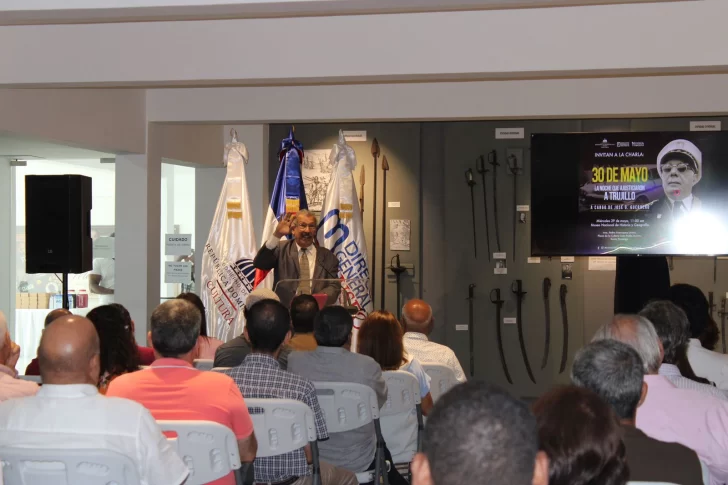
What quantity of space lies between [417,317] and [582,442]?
10.9 feet

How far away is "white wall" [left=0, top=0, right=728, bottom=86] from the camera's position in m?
4.71

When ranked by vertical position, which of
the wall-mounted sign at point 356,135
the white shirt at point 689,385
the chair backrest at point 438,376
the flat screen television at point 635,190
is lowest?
the chair backrest at point 438,376

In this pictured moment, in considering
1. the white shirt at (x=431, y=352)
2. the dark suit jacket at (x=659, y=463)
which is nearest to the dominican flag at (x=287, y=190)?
the white shirt at (x=431, y=352)

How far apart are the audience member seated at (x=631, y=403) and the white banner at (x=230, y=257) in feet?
16.3

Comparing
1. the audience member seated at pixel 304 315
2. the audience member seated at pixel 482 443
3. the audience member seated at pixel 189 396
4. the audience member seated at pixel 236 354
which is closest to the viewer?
the audience member seated at pixel 482 443

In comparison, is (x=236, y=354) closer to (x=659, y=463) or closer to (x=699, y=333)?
(x=699, y=333)

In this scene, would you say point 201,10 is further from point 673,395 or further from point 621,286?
point 621,286

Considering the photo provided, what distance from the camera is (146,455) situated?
2.13m

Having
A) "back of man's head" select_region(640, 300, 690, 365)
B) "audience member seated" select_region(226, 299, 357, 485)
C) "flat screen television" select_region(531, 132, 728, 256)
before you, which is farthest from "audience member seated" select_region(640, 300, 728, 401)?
"flat screen television" select_region(531, 132, 728, 256)

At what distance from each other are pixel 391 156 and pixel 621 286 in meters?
2.54

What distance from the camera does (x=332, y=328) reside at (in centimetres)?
364

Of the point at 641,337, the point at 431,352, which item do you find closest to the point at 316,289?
the point at 431,352

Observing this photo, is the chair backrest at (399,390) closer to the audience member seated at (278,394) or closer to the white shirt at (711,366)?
the audience member seated at (278,394)

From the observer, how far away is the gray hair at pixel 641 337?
2.76 metres
